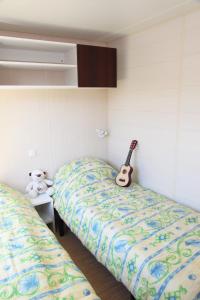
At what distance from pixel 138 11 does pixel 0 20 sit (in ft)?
3.73

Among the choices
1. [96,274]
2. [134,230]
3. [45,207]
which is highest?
[134,230]

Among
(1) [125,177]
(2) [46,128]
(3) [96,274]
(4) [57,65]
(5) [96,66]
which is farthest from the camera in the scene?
(2) [46,128]

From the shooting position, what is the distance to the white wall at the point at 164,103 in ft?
6.38

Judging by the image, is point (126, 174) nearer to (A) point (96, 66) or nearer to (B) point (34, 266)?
(A) point (96, 66)

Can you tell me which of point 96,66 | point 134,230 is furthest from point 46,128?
point 134,230

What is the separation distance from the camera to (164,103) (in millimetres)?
2215

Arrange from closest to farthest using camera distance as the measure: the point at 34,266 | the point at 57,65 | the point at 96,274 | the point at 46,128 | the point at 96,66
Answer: the point at 34,266, the point at 96,274, the point at 57,65, the point at 96,66, the point at 46,128

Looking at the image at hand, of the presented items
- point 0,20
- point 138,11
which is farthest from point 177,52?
point 0,20

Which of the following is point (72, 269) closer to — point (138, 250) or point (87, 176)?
point (138, 250)

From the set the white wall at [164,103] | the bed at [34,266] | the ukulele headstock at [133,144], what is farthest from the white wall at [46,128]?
the bed at [34,266]

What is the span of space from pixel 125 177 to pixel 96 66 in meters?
1.22

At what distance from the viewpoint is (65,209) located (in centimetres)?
232

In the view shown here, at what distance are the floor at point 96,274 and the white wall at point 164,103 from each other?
0.95m

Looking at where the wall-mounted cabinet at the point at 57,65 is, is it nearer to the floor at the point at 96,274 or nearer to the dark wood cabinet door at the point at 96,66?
the dark wood cabinet door at the point at 96,66
